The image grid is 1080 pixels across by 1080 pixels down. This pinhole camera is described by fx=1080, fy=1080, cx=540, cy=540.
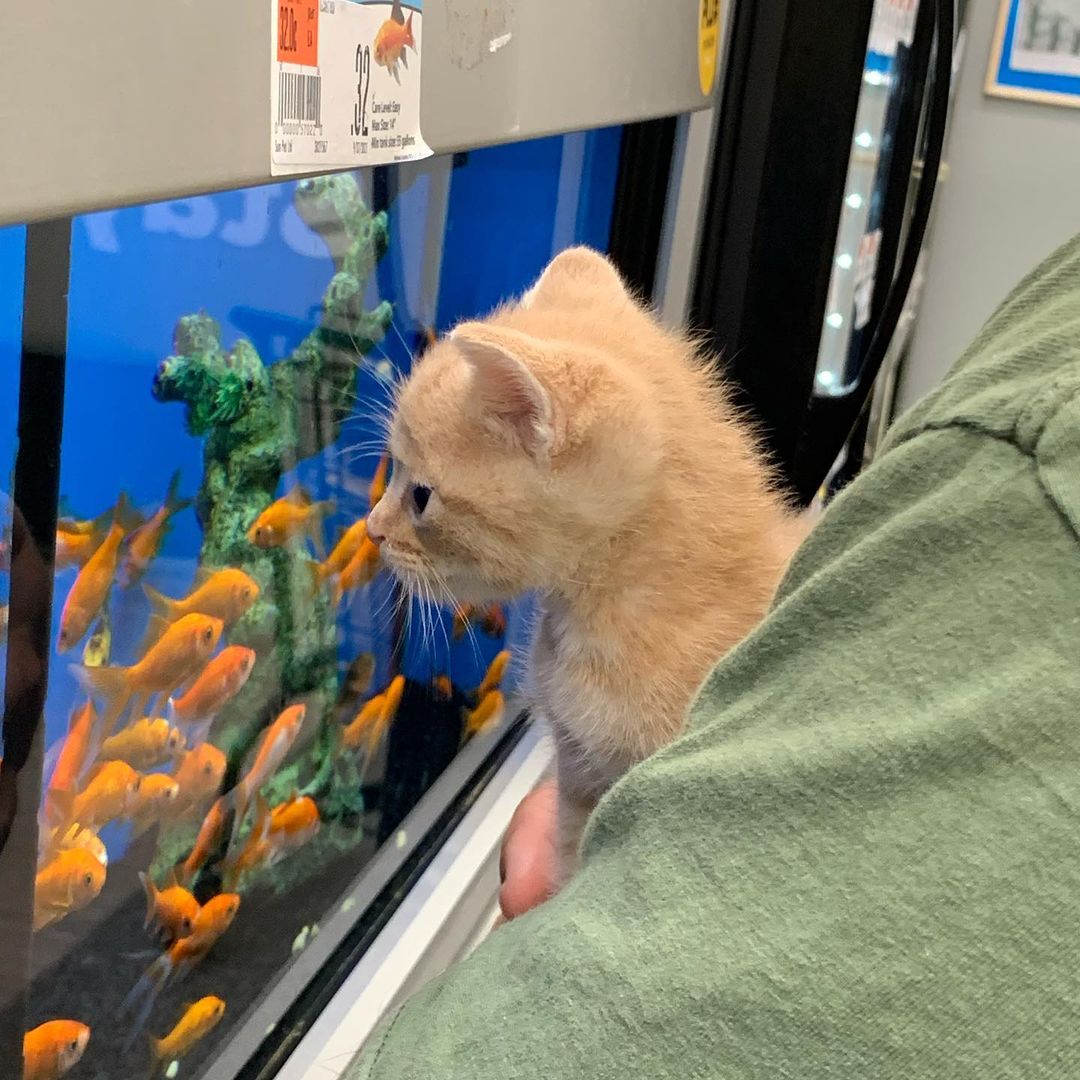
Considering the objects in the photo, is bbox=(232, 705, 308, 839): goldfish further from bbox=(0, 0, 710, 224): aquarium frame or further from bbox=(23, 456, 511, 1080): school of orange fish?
bbox=(0, 0, 710, 224): aquarium frame

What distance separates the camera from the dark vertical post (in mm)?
705

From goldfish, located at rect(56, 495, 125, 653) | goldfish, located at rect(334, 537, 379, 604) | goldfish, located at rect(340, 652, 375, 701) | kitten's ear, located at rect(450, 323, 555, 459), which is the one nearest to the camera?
kitten's ear, located at rect(450, 323, 555, 459)

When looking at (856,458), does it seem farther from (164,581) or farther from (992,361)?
(992,361)


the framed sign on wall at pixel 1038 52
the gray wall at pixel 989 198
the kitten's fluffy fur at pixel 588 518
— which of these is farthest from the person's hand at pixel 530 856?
the framed sign on wall at pixel 1038 52

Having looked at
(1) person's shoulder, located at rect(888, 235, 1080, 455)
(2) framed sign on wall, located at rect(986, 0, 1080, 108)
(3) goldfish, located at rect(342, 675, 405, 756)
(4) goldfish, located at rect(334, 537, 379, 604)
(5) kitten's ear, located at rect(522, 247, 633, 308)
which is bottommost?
(3) goldfish, located at rect(342, 675, 405, 756)

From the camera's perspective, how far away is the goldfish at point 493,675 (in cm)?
193

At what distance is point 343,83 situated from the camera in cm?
60

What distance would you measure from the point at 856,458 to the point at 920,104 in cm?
96

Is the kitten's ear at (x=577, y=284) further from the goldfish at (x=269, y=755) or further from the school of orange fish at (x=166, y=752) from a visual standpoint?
the goldfish at (x=269, y=755)

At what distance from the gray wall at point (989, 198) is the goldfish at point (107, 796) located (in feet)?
7.80

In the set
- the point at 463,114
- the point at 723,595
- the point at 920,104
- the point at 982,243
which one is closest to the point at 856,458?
the point at 982,243

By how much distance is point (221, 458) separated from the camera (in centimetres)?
111

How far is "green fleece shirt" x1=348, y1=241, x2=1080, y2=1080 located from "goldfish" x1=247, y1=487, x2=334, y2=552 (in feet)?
2.71

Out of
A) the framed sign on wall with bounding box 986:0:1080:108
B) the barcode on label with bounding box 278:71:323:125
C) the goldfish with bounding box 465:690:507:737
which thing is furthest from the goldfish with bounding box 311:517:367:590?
the framed sign on wall with bounding box 986:0:1080:108
